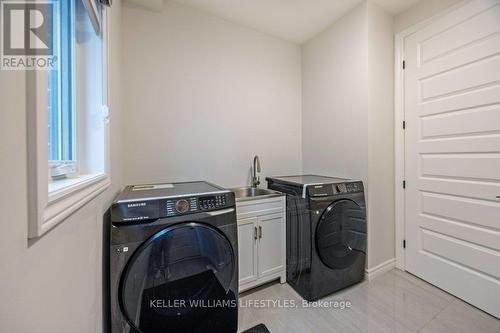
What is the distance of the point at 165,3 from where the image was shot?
6.68 feet

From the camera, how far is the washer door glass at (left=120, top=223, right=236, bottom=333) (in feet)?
3.68

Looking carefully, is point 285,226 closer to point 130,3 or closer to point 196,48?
point 196,48

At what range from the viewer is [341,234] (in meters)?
1.88

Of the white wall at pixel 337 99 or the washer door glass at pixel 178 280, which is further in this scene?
the white wall at pixel 337 99

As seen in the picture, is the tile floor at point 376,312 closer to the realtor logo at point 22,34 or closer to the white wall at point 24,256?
the white wall at point 24,256

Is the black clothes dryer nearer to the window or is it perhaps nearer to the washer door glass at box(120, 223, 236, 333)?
the washer door glass at box(120, 223, 236, 333)

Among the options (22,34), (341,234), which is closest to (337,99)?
(341,234)

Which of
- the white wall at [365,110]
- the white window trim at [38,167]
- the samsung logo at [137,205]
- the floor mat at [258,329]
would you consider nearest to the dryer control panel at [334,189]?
the white wall at [365,110]

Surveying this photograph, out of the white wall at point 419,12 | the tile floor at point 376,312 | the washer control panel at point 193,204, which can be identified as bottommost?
the tile floor at point 376,312

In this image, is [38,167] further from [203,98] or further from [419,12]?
[419,12]

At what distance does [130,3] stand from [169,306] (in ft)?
7.97

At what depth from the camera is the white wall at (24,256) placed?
14.6 inches

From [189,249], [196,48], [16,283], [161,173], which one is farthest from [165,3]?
[16,283]

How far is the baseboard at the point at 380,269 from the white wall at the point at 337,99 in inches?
36.0
